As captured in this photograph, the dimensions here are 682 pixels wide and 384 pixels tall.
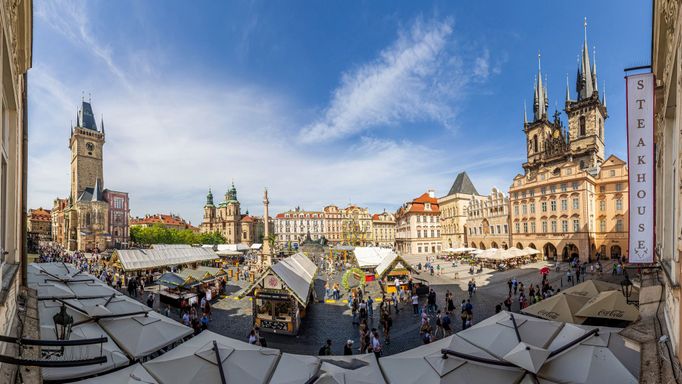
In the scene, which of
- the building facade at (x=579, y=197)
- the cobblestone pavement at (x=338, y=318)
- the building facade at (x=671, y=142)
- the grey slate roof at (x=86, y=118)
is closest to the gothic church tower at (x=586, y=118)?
the building facade at (x=579, y=197)

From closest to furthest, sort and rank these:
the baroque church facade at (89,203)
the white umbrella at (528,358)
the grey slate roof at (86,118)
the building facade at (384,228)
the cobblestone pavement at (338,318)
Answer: the white umbrella at (528,358) < the cobblestone pavement at (338,318) < the baroque church facade at (89,203) < the grey slate roof at (86,118) < the building facade at (384,228)

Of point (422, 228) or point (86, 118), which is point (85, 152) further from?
point (422, 228)

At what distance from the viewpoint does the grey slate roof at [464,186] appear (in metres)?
64.4

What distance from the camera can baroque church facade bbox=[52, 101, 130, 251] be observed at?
74.6m

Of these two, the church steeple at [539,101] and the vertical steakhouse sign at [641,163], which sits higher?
the church steeple at [539,101]

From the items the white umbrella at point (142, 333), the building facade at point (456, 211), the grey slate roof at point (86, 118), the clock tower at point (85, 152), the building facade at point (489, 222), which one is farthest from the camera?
the grey slate roof at point (86, 118)

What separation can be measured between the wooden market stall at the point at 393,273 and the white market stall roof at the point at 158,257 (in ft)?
69.7

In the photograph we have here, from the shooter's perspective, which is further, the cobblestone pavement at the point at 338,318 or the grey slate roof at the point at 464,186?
the grey slate roof at the point at 464,186

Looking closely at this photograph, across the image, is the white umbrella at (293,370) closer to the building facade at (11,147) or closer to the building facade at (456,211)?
the building facade at (11,147)

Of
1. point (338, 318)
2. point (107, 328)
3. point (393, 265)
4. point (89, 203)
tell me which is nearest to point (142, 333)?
point (107, 328)

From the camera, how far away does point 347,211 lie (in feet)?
394

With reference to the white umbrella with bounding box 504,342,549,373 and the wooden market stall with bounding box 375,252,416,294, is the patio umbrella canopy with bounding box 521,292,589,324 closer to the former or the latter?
the white umbrella with bounding box 504,342,549,373

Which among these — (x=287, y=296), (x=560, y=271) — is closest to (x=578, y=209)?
(x=560, y=271)

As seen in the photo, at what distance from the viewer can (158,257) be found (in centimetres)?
3191
